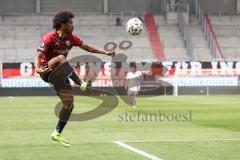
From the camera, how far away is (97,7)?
181 ft

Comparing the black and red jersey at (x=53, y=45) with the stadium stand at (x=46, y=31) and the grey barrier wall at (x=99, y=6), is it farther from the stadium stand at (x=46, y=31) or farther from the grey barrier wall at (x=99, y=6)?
the grey barrier wall at (x=99, y=6)

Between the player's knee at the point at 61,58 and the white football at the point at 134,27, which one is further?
the white football at the point at 134,27

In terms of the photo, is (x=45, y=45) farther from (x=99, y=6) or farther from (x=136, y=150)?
(x=99, y=6)

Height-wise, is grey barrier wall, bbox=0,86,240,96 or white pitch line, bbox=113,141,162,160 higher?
white pitch line, bbox=113,141,162,160

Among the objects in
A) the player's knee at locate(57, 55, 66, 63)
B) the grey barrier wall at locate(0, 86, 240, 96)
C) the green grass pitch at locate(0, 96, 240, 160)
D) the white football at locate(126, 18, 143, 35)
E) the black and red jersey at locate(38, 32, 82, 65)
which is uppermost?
the white football at locate(126, 18, 143, 35)

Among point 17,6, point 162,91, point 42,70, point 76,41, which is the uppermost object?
point 17,6

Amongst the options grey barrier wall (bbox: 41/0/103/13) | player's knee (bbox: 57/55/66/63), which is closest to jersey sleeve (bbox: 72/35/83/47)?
player's knee (bbox: 57/55/66/63)

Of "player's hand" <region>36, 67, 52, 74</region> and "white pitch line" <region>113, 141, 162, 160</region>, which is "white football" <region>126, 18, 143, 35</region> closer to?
"white pitch line" <region>113, 141, 162, 160</region>

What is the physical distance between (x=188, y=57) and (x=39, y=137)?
35.3 meters

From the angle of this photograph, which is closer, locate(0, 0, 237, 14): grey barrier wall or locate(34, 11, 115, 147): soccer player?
locate(34, 11, 115, 147): soccer player

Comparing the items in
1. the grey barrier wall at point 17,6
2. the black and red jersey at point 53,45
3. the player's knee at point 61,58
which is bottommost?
the player's knee at point 61,58

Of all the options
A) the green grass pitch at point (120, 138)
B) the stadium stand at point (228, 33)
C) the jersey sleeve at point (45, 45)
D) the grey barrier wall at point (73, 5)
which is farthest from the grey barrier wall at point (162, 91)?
the jersey sleeve at point (45, 45)

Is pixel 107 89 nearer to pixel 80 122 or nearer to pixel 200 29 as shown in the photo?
pixel 200 29

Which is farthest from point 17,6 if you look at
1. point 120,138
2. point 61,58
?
point 61,58
